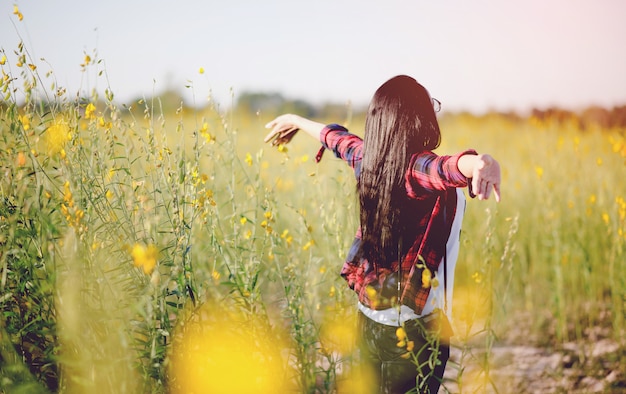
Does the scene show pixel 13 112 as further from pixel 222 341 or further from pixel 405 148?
pixel 405 148

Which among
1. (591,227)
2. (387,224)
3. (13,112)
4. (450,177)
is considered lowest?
(591,227)

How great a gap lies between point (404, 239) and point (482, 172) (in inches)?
19.1

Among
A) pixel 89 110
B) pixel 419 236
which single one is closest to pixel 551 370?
pixel 419 236

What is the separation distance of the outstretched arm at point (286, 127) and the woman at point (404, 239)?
48cm

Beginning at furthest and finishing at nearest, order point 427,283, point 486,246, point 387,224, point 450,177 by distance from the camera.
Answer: point 486,246
point 387,224
point 427,283
point 450,177

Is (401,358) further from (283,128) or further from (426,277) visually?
(283,128)

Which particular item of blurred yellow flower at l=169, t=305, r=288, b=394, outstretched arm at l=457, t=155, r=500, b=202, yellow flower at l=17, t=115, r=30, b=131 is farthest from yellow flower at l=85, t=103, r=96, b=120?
outstretched arm at l=457, t=155, r=500, b=202

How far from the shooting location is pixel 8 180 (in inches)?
72.0

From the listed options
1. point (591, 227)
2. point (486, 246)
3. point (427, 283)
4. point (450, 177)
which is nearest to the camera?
point (450, 177)

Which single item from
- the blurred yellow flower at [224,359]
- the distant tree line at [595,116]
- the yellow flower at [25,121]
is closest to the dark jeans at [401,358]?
the blurred yellow flower at [224,359]

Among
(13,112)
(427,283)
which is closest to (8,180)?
(13,112)

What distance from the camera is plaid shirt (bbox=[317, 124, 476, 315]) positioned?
144 cm

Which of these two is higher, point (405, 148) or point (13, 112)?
point (13, 112)

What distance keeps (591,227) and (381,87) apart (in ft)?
9.82
